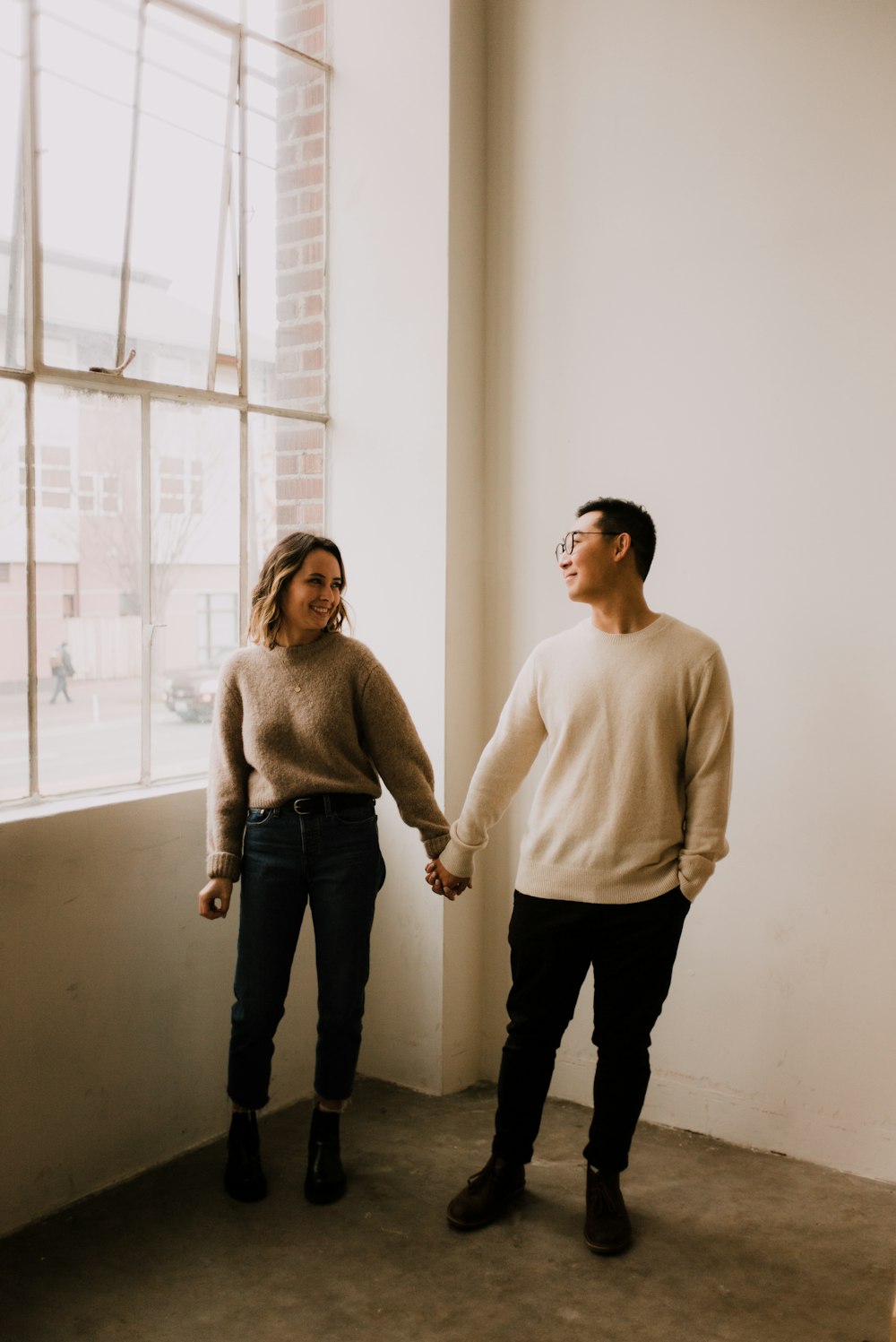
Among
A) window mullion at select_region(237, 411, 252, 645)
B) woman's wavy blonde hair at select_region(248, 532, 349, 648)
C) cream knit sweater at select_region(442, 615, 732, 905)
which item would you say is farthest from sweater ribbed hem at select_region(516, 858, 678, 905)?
window mullion at select_region(237, 411, 252, 645)

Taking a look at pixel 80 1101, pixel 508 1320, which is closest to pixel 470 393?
pixel 80 1101

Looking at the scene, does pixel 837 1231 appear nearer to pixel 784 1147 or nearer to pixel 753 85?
pixel 784 1147

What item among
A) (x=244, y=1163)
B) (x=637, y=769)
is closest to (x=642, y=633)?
(x=637, y=769)

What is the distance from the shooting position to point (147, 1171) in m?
3.11

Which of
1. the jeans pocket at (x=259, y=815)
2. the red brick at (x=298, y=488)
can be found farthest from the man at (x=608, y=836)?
the red brick at (x=298, y=488)

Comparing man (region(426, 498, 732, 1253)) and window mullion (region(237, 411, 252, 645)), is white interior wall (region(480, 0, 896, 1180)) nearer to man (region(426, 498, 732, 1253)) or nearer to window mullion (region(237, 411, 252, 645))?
man (region(426, 498, 732, 1253))

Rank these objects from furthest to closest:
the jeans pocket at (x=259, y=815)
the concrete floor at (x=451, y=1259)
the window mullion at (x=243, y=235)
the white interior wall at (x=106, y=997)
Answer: the window mullion at (x=243, y=235)
the jeans pocket at (x=259, y=815)
the white interior wall at (x=106, y=997)
the concrete floor at (x=451, y=1259)

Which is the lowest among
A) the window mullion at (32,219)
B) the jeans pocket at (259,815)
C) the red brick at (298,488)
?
the jeans pocket at (259,815)

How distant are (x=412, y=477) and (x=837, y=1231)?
2265 millimetres

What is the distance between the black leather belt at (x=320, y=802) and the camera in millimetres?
2887

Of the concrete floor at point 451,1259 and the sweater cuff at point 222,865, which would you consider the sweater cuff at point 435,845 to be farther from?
the concrete floor at point 451,1259

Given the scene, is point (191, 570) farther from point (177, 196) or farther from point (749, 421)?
point (749, 421)

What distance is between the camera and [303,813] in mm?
2887

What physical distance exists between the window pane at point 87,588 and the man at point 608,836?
3.18ft
